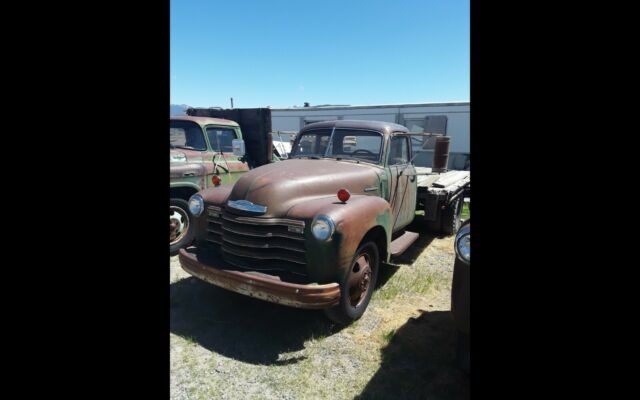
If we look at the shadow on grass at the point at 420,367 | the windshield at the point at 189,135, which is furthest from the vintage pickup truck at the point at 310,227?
the windshield at the point at 189,135

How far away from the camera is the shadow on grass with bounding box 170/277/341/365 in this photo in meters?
3.14

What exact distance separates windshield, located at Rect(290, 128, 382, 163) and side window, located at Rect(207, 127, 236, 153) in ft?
6.75

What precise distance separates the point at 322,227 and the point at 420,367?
134cm

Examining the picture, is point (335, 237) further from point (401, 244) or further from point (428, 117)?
point (428, 117)

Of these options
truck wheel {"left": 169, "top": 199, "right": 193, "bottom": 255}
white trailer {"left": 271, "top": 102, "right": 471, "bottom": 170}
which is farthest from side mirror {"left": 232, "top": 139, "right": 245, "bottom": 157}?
white trailer {"left": 271, "top": 102, "right": 471, "bottom": 170}

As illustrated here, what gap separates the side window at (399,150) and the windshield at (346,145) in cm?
23

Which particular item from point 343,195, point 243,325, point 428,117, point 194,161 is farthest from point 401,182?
point 428,117

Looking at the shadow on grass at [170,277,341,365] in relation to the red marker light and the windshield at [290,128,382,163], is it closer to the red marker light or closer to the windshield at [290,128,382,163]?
the red marker light

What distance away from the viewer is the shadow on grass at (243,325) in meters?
3.14

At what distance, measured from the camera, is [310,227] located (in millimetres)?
3141
